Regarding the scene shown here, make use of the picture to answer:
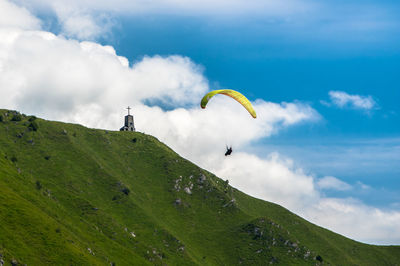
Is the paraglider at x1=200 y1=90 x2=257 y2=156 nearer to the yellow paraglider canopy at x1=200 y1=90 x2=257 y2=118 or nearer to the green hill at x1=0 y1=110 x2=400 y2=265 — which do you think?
A: the yellow paraglider canopy at x1=200 y1=90 x2=257 y2=118

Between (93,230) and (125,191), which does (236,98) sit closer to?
(93,230)

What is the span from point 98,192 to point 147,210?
2059cm

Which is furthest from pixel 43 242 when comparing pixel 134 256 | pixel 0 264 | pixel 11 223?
pixel 134 256

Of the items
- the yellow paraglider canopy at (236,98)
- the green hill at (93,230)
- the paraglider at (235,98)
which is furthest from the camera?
the green hill at (93,230)

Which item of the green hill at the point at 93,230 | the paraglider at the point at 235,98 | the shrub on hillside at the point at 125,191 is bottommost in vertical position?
the green hill at the point at 93,230

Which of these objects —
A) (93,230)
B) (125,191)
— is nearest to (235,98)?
(93,230)

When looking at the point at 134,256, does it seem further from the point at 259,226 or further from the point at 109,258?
the point at 259,226

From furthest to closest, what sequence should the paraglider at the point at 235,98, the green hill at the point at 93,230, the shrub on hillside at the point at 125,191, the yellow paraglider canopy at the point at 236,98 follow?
the shrub on hillside at the point at 125,191 → the green hill at the point at 93,230 → the yellow paraglider canopy at the point at 236,98 → the paraglider at the point at 235,98

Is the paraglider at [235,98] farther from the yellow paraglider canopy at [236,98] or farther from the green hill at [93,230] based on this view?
the green hill at [93,230]

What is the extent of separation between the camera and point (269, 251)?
18950 centimetres

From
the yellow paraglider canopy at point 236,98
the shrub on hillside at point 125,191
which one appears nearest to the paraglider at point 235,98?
the yellow paraglider canopy at point 236,98

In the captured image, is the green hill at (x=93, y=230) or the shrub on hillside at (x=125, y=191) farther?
the shrub on hillside at (x=125, y=191)

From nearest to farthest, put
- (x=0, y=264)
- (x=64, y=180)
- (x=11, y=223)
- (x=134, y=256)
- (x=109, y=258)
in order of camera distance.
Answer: (x=0, y=264), (x=11, y=223), (x=109, y=258), (x=134, y=256), (x=64, y=180)

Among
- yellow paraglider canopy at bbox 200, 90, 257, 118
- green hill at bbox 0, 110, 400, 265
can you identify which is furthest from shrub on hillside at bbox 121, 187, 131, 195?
yellow paraglider canopy at bbox 200, 90, 257, 118
